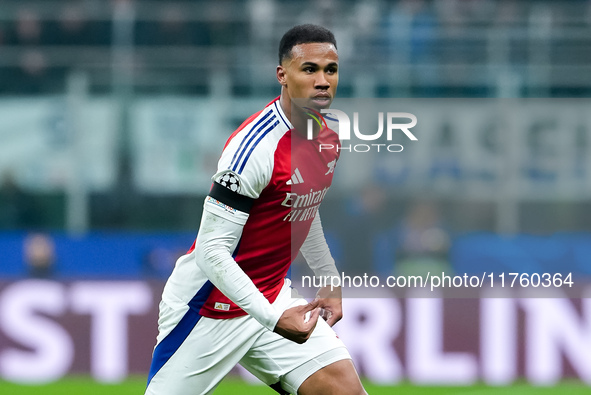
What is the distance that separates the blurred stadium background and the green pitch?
30cm

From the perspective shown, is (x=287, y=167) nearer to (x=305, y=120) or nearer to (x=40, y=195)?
(x=305, y=120)

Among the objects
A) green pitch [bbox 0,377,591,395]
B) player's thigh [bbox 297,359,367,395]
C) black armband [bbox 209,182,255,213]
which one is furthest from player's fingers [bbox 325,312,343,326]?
green pitch [bbox 0,377,591,395]

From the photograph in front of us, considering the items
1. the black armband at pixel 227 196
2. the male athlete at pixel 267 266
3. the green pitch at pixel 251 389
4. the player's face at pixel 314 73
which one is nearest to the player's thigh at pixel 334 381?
the male athlete at pixel 267 266

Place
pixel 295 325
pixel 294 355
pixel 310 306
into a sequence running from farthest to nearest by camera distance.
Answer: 1. pixel 294 355
2. pixel 310 306
3. pixel 295 325

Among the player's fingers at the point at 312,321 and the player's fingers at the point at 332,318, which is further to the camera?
the player's fingers at the point at 332,318

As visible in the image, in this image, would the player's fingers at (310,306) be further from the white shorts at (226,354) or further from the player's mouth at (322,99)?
the player's mouth at (322,99)

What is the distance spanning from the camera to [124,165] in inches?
373

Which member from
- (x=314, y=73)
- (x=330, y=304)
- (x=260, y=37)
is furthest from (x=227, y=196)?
(x=260, y=37)

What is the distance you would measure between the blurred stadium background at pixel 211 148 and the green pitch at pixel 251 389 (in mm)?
299

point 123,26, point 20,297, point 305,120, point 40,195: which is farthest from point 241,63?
point 305,120

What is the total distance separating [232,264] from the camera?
3.42 m

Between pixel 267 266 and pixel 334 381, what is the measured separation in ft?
1.76

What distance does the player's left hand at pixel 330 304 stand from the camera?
3943 mm

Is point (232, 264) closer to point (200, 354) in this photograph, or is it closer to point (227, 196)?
point (227, 196)
